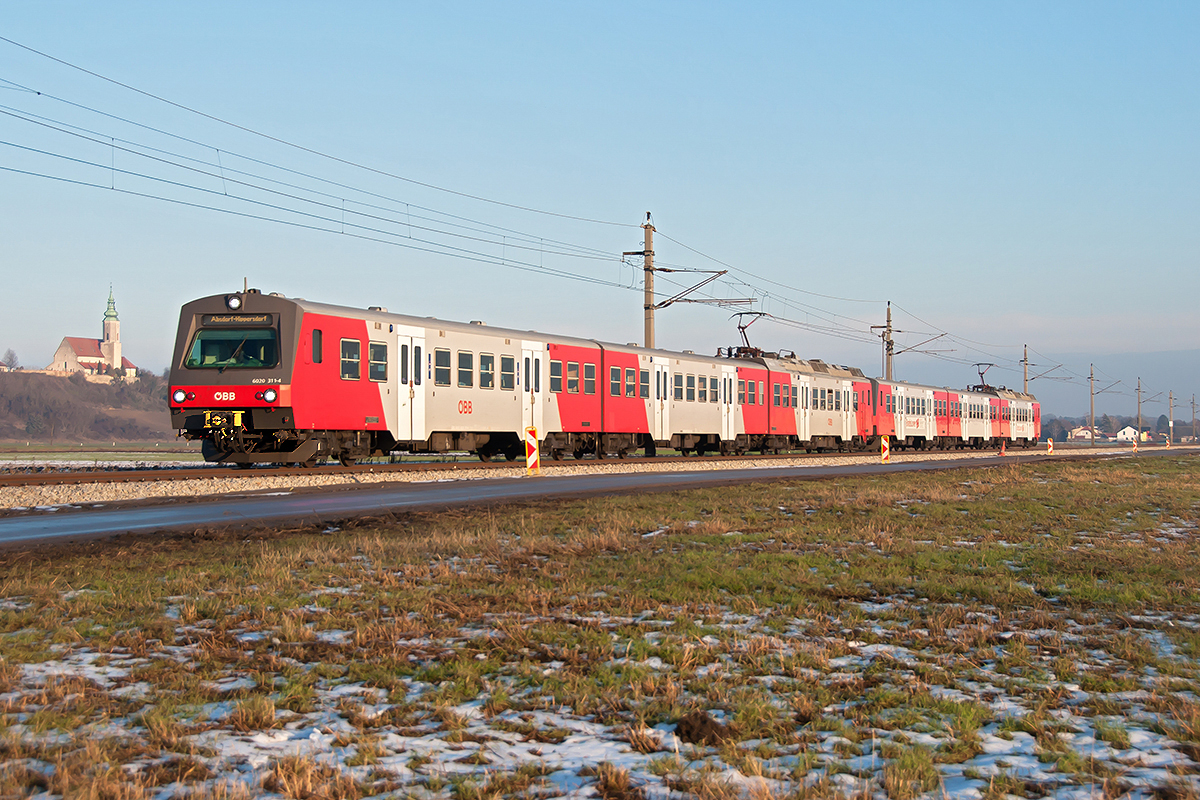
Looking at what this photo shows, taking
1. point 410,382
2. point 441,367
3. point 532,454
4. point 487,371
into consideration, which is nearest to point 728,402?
point 487,371

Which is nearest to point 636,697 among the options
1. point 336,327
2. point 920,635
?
point 920,635

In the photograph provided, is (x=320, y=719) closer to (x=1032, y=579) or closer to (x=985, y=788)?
(x=985, y=788)

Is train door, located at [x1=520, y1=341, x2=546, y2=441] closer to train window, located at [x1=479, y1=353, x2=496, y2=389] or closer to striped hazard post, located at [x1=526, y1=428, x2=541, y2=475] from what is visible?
train window, located at [x1=479, y1=353, x2=496, y2=389]

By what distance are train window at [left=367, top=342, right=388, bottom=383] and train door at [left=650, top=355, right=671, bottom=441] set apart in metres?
12.9

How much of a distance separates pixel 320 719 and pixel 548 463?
23.6 m

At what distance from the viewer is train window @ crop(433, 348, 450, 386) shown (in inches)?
1010

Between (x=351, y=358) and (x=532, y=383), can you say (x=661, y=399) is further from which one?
(x=351, y=358)

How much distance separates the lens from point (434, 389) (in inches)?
1010

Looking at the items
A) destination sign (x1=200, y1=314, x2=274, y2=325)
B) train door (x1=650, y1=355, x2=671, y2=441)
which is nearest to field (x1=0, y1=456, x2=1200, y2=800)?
destination sign (x1=200, y1=314, x2=274, y2=325)

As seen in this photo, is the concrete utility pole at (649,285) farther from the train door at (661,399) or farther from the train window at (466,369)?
the train window at (466,369)

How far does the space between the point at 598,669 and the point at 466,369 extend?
21.5 m

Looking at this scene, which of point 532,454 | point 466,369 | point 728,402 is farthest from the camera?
point 728,402

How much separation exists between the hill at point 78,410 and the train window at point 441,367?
385 feet

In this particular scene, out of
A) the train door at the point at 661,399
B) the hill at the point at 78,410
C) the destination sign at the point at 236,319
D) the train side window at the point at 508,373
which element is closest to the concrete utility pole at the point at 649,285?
the train door at the point at 661,399
